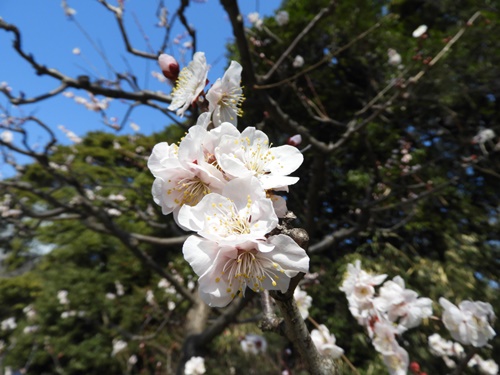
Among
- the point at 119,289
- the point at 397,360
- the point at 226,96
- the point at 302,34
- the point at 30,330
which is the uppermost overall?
the point at 302,34

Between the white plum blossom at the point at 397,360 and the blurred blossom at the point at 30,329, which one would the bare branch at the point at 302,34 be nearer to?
the white plum blossom at the point at 397,360

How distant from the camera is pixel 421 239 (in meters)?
4.75

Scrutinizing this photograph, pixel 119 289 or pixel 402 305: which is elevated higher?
pixel 119 289

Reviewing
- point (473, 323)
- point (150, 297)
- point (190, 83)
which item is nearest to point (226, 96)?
point (190, 83)

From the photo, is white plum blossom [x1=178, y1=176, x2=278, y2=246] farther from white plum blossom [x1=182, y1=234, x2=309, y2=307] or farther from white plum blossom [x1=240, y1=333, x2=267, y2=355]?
white plum blossom [x1=240, y1=333, x2=267, y2=355]

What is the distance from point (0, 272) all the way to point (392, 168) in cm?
1195

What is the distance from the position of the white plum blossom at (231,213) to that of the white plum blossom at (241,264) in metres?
0.02

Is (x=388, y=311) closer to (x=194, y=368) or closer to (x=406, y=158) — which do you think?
(x=194, y=368)

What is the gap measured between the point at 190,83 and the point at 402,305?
1.26 meters

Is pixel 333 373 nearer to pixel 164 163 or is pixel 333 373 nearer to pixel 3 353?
pixel 164 163

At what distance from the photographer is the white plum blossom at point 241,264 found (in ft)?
1.50

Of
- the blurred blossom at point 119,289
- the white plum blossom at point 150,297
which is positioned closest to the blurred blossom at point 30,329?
the blurred blossom at point 119,289

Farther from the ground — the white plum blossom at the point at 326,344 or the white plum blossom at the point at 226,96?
the white plum blossom at the point at 226,96

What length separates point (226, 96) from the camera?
0.77m
